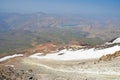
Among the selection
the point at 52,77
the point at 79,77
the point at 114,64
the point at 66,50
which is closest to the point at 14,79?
the point at 52,77

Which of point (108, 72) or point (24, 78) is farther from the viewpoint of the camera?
point (108, 72)

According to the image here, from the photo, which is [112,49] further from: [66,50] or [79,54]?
[66,50]

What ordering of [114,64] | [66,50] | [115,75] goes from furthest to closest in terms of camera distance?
[66,50] < [114,64] < [115,75]

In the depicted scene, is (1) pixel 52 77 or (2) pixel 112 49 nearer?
(1) pixel 52 77

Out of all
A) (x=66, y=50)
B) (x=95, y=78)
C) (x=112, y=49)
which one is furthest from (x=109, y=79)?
(x=66, y=50)

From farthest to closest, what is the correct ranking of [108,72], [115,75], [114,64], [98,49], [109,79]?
[98,49], [114,64], [108,72], [115,75], [109,79]

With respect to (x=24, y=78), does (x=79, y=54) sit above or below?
below

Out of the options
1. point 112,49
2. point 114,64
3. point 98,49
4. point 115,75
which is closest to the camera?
point 115,75

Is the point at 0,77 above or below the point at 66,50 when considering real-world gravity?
above

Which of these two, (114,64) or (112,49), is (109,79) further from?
(112,49)
